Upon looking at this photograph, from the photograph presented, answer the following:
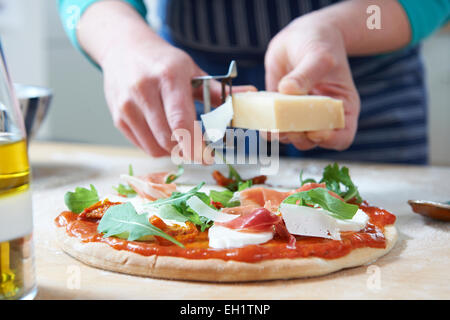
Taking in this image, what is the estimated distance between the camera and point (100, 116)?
379cm

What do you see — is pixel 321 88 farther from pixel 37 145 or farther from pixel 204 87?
pixel 37 145

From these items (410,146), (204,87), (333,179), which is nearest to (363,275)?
(333,179)

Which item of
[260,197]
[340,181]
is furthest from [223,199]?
[340,181]

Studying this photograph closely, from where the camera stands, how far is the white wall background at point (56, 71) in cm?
380

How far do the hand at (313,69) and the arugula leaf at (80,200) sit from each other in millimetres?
521

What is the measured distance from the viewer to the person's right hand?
133 centimetres

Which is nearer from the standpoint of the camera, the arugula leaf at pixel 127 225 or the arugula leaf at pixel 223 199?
the arugula leaf at pixel 127 225

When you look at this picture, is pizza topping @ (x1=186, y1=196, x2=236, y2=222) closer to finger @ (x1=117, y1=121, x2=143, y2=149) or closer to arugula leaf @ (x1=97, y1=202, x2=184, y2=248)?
arugula leaf @ (x1=97, y1=202, x2=184, y2=248)

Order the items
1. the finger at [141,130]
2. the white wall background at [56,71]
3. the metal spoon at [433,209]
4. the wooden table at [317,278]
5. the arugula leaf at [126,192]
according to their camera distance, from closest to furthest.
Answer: the wooden table at [317,278] → the metal spoon at [433,209] → the arugula leaf at [126,192] → the finger at [141,130] → the white wall background at [56,71]

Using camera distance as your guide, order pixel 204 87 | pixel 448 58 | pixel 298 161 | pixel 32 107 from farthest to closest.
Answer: pixel 448 58 → pixel 298 161 → pixel 32 107 → pixel 204 87

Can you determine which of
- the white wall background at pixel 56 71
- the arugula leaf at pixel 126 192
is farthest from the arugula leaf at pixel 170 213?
the white wall background at pixel 56 71

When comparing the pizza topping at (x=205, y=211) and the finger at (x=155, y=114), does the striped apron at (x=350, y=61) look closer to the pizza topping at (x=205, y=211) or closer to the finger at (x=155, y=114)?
the finger at (x=155, y=114)

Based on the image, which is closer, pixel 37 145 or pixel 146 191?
pixel 146 191
